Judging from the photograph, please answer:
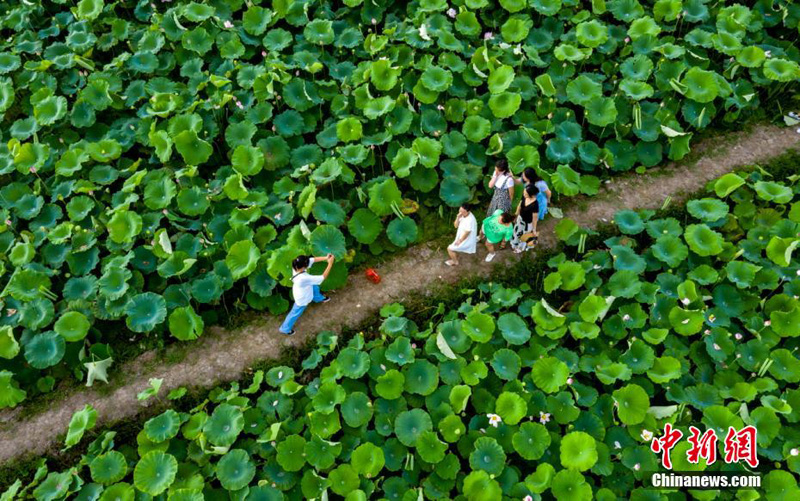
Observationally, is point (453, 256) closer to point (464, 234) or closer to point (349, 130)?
point (464, 234)

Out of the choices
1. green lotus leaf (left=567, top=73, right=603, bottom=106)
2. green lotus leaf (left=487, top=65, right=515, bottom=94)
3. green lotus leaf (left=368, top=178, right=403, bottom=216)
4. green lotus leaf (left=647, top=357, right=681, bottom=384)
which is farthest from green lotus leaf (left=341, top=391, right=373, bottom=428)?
green lotus leaf (left=567, top=73, right=603, bottom=106)

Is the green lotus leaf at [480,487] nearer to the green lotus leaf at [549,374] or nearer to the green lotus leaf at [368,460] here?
the green lotus leaf at [368,460]

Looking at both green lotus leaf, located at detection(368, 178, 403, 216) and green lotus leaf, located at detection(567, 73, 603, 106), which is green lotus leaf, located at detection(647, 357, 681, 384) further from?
green lotus leaf, located at detection(567, 73, 603, 106)

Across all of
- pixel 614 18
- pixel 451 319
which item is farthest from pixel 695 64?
pixel 451 319

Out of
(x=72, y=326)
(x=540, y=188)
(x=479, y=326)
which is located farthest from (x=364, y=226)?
(x=72, y=326)

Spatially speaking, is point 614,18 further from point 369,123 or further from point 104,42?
point 104,42
